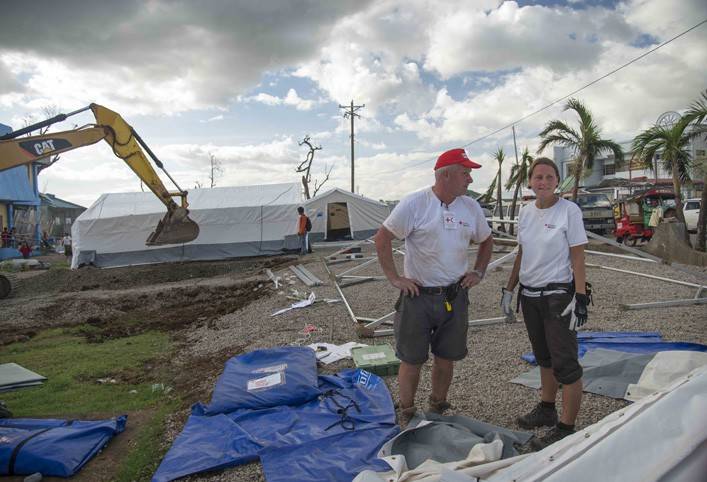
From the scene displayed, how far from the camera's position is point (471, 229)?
3217mm

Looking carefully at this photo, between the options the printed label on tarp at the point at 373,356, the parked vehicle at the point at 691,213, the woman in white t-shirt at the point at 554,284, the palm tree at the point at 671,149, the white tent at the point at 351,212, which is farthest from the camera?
the white tent at the point at 351,212

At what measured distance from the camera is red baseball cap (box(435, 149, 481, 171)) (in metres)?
3.07

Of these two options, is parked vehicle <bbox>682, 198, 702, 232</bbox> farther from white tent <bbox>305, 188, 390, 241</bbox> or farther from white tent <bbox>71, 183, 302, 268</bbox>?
white tent <bbox>71, 183, 302, 268</bbox>

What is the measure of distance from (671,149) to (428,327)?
13.5 m

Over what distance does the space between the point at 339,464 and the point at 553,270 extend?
1867mm

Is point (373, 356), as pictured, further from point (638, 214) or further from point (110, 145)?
point (638, 214)

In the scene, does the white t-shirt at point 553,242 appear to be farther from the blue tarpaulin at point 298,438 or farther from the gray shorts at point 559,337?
the blue tarpaulin at point 298,438

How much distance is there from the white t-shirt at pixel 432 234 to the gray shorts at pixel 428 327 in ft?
0.50

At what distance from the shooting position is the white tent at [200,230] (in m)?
18.9

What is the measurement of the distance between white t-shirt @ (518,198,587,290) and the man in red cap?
412 millimetres

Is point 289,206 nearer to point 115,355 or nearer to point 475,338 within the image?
point 115,355

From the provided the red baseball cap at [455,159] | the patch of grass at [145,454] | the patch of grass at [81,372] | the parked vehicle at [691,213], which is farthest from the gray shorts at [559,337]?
the parked vehicle at [691,213]

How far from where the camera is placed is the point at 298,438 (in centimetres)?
332

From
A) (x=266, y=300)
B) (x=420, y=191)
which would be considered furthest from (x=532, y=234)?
(x=266, y=300)
